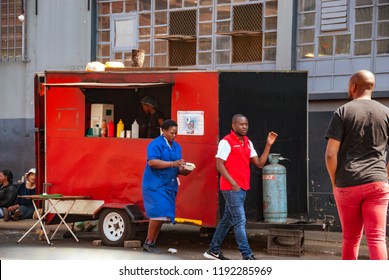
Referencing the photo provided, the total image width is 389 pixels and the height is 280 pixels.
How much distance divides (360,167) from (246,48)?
7.18 m

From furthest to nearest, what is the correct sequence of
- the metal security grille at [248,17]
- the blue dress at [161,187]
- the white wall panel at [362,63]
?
the metal security grille at [248,17] → the white wall panel at [362,63] → the blue dress at [161,187]

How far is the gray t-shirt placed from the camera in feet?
18.6

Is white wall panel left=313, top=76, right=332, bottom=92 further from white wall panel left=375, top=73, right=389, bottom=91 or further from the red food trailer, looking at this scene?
the red food trailer

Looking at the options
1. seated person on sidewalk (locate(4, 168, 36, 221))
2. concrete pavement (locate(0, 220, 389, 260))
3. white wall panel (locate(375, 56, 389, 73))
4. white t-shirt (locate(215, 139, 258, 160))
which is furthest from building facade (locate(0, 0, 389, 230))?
white t-shirt (locate(215, 139, 258, 160))

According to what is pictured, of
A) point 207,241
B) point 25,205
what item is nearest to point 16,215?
point 25,205

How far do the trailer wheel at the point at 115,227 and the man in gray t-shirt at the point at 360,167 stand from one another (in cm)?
422

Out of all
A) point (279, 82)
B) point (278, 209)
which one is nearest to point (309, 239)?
point (278, 209)

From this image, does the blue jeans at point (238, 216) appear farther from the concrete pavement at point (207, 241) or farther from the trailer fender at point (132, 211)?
the trailer fender at point (132, 211)

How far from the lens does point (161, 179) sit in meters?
8.84

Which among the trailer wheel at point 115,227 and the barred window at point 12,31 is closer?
the trailer wheel at point 115,227

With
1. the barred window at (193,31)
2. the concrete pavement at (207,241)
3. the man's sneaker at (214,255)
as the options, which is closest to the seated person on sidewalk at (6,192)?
the concrete pavement at (207,241)

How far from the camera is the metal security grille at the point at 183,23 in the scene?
519 inches

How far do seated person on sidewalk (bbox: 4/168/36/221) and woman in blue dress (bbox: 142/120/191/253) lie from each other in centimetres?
417
